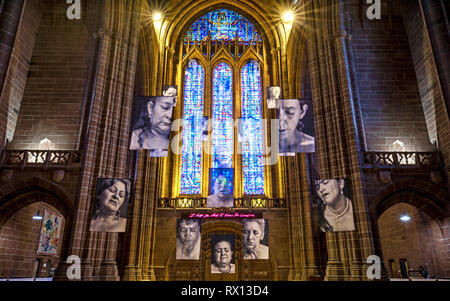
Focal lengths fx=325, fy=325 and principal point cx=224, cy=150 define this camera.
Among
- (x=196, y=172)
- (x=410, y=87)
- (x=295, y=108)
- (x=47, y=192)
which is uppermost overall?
(x=410, y=87)

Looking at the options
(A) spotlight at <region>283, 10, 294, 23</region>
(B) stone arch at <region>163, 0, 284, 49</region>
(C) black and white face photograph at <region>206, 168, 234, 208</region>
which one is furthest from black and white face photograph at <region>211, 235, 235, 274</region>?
(B) stone arch at <region>163, 0, 284, 49</region>

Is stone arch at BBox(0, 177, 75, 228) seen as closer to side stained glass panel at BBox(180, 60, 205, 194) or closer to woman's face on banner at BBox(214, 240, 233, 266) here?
woman's face on banner at BBox(214, 240, 233, 266)

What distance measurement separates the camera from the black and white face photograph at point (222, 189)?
15109 mm

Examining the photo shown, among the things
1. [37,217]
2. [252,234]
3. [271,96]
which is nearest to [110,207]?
[252,234]

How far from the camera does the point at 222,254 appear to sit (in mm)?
12641

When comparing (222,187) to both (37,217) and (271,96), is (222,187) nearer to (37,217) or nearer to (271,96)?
(271,96)

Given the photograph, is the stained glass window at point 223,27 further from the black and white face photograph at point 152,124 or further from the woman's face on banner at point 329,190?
the woman's face on banner at point 329,190

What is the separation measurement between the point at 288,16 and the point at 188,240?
14.0 metres

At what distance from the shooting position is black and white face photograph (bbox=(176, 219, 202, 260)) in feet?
43.1

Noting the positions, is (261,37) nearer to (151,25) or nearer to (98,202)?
(151,25)

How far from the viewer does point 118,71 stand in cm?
1211
